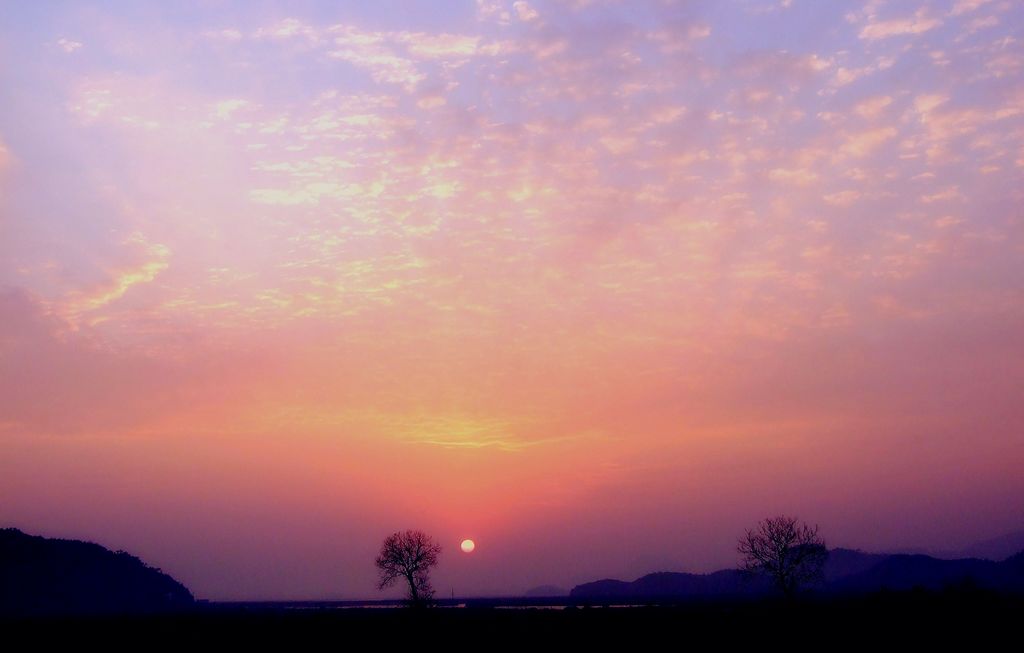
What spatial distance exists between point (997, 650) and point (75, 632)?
7200 centimetres

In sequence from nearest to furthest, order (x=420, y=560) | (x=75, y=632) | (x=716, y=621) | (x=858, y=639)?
(x=858, y=639) < (x=716, y=621) < (x=75, y=632) < (x=420, y=560)

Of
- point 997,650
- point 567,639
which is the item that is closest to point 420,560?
point 567,639

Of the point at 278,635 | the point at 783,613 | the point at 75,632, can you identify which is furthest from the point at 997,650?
the point at 75,632

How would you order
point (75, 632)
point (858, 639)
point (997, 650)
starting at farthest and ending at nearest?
1. point (75, 632)
2. point (858, 639)
3. point (997, 650)

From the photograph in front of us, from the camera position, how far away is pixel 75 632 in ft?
242

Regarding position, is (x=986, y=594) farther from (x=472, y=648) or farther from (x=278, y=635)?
(x=278, y=635)

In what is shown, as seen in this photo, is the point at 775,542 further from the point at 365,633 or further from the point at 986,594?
the point at 365,633

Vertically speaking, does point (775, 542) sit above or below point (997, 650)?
above

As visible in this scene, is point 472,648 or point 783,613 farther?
point 783,613

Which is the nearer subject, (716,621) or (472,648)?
(472,648)

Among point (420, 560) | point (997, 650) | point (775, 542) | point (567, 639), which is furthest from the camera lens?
point (420, 560)

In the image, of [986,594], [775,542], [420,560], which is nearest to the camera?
[986,594]

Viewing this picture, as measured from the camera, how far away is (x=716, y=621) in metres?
69.1

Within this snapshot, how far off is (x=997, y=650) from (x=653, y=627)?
1067 inches
